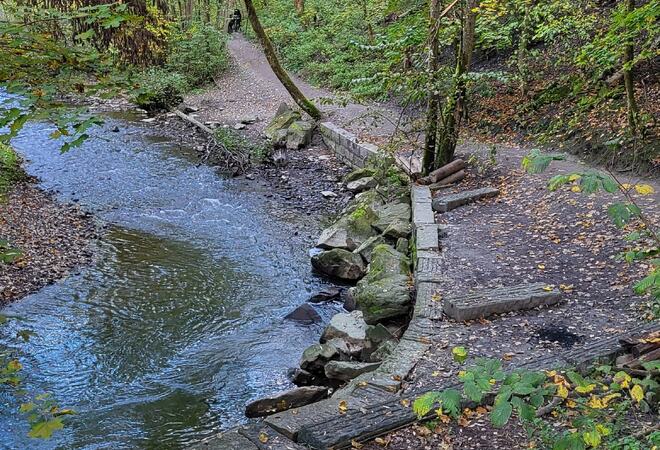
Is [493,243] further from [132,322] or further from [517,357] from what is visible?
[132,322]

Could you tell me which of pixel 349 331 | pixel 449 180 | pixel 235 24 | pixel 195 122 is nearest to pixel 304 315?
pixel 349 331

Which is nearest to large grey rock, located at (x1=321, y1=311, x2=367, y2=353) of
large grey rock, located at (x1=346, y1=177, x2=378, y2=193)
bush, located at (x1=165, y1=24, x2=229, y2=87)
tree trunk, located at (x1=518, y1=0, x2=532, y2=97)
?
large grey rock, located at (x1=346, y1=177, x2=378, y2=193)

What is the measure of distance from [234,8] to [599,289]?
113ft

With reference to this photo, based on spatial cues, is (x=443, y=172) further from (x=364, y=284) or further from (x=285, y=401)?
(x=285, y=401)

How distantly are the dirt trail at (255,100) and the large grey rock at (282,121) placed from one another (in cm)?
49

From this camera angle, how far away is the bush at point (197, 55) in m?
22.5

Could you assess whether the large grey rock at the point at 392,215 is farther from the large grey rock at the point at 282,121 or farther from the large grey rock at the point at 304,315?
the large grey rock at the point at 282,121

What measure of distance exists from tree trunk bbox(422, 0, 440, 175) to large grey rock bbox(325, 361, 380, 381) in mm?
5174

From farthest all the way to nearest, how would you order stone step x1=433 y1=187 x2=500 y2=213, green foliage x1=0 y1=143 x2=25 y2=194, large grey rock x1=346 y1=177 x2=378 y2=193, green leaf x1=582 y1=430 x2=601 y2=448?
large grey rock x1=346 y1=177 x2=378 y2=193, green foliage x1=0 y1=143 x2=25 y2=194, stone step x1=433 y1=187 x2=500 y2=213, green leaf x1=582 y1=430 x2=601 y2=448

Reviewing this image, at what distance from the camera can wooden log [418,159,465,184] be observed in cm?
1051

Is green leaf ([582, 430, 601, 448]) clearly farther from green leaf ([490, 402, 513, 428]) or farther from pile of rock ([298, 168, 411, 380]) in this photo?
pile of rock ([298, 168, 411, 380])

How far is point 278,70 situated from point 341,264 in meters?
8.09

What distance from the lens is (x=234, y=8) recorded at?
36406 millimetres

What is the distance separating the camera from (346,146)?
46.7ft
